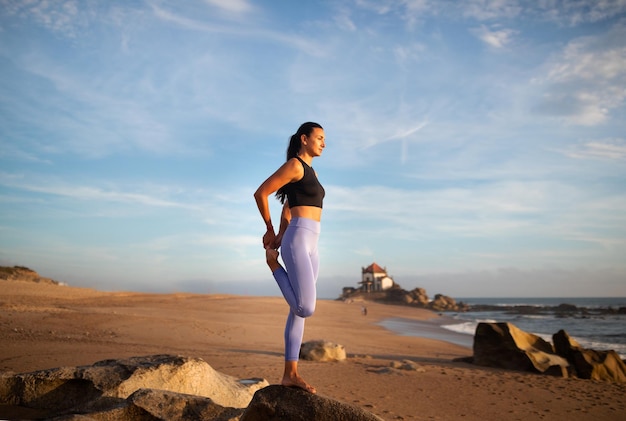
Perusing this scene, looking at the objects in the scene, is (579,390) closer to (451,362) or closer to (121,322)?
(451,362)

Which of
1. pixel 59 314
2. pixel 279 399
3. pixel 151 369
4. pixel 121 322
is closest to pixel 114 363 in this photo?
pixel 151 369

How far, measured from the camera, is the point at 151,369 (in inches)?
217

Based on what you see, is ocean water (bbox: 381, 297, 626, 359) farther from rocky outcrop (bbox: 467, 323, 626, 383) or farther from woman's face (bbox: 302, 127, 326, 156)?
woman's face (bbox: 302, 127, 326, 156)

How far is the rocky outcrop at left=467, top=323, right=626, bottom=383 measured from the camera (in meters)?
12.5

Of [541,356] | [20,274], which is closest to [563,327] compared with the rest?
[541,356]

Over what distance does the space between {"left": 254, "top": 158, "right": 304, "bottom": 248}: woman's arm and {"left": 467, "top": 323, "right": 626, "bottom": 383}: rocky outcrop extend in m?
11.6

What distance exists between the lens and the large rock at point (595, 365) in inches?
488

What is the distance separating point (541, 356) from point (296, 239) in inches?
477

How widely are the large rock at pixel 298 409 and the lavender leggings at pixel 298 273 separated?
0.37 m

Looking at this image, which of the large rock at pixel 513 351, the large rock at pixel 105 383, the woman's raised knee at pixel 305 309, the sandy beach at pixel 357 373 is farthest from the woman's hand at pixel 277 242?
the large rock at pixel 513 351

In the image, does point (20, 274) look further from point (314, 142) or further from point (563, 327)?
point (563, 327)

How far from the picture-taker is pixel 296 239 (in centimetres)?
416

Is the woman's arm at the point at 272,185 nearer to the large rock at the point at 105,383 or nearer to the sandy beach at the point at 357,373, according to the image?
the large rock at the point at 105,383

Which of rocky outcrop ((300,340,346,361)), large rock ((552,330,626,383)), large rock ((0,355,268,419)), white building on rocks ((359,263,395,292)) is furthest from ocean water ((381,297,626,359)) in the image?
white building on rocks ((359,263,395,292))
